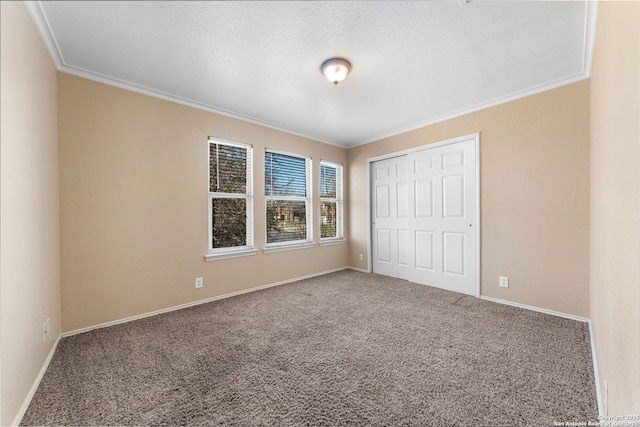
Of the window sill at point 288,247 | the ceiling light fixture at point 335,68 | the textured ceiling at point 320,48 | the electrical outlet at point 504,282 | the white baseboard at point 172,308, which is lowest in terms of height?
the white baseboard at point 172,308

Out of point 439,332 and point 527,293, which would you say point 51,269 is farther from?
point 527,293

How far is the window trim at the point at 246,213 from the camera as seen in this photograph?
326 cm

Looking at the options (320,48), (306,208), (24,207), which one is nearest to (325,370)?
(24,207)

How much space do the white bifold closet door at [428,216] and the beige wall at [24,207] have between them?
4.10 meters

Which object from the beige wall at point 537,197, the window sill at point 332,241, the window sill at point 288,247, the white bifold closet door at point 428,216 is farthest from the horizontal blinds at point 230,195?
the beige wall at point 537,197

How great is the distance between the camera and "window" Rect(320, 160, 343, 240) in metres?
4.68

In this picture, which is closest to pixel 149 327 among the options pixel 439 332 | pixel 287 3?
pixel 439 332

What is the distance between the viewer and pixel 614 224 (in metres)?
1.20

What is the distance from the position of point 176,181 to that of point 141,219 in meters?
0.56

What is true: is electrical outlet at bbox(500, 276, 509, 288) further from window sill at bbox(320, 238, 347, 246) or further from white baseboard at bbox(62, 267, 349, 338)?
white baseboard at bbox(62, 267, 349, 338)

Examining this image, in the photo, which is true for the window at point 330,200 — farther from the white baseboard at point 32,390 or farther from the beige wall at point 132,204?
the white baseboard at point 32,390

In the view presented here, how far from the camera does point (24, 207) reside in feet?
5.13

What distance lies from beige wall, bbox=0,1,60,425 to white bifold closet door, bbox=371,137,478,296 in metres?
4.10

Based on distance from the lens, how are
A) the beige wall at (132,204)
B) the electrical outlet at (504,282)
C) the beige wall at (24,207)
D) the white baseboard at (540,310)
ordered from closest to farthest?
1. the beige wall at (24,207)
2. the beige wall at (132,204)
3. the white baseboard at (540,310)
4. the electrical outlet at (504,282)
